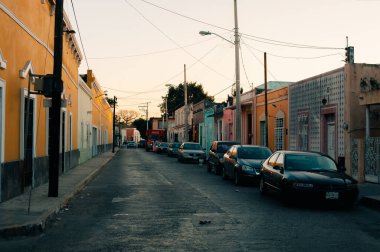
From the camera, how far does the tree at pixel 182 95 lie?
95500 millimetres

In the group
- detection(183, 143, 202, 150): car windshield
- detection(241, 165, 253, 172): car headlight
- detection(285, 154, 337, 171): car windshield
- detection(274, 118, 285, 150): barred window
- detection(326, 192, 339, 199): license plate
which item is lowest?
detection(326, 192, 339, 199): license plate

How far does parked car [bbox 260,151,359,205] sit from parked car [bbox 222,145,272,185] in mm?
3199

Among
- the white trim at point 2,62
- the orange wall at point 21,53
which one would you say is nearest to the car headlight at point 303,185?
the orange wall at point 21,53

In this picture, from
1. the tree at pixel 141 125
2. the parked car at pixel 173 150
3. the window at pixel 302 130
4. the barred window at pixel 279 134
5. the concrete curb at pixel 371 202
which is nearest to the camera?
the concrete curb at pixel 371 202

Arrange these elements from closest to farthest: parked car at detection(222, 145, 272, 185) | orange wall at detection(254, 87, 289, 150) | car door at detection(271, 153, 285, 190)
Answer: car door at detection(271, 153, 285, 190) → parked car at detection(222, 145, 272, 185) → orange wall at detection(254, 87, 289, 150)

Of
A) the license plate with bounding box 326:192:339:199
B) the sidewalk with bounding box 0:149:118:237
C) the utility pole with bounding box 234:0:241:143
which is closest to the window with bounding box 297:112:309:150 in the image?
the utility pole with bounding box 234:0:241:143

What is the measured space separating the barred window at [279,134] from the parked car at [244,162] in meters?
9.94

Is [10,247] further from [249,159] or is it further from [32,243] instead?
[249,159]

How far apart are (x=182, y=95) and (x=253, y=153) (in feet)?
265

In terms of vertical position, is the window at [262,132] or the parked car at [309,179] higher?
the window at [262,132]

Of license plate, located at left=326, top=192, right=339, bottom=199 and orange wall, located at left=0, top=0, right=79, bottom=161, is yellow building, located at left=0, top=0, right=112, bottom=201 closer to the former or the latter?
orange wall, located at left=0, top=0, right=79, bottom=161

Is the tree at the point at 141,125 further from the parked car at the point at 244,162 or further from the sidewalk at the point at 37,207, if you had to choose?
the sidewalk at the point at 37,207

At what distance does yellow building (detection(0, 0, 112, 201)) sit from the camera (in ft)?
37.0

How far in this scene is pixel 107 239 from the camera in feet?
25.4
